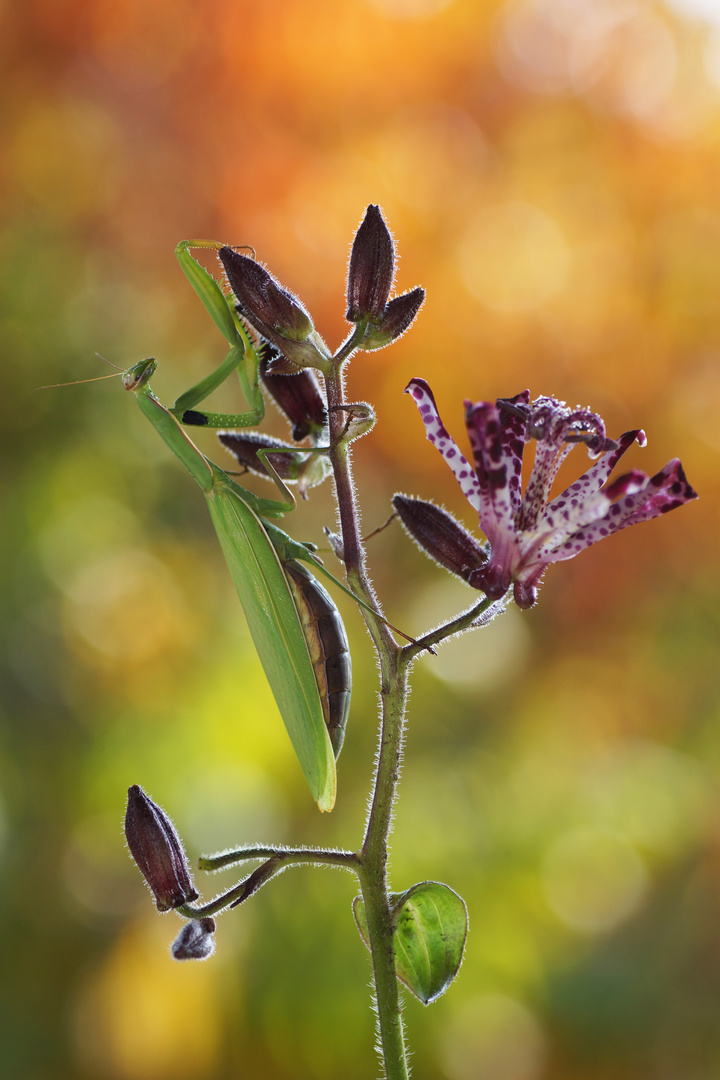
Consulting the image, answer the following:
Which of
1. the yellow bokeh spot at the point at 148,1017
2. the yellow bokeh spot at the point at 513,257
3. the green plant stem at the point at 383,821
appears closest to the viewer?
the green plant stem at the point at 383,821

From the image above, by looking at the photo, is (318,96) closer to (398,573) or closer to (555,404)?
(398,573)

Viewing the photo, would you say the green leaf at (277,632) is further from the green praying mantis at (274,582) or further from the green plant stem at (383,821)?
the green plant stem at (383,821)

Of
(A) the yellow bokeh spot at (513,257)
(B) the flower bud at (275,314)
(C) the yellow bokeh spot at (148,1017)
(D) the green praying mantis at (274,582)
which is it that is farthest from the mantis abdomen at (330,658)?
(A) the yellow bokeh spot at (513,257)

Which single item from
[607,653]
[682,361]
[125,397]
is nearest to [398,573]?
[607,653]

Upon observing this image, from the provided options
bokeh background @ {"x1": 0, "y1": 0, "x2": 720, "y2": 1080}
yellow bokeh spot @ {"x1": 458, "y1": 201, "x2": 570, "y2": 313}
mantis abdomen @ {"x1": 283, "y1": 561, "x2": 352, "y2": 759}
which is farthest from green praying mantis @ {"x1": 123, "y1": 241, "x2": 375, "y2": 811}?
yellow bokeh spot @ {"x1": 458, "y1": 201, "x2": 570, "y2": 313}

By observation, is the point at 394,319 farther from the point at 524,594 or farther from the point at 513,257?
the point at 513,257

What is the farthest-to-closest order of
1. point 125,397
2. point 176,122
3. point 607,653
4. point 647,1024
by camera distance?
point 176,122, point 607,653, point 125,397, point 647,1024
